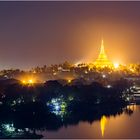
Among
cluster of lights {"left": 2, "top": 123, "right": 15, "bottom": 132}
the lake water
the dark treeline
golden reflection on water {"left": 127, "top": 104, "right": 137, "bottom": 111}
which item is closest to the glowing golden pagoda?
the dark treeline

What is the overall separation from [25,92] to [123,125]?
195 inches

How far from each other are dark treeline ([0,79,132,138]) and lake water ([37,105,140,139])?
0.40 meters

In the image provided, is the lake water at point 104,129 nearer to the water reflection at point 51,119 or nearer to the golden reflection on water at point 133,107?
the water reflection at point 51,119

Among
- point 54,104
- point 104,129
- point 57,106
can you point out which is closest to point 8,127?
point 104,129

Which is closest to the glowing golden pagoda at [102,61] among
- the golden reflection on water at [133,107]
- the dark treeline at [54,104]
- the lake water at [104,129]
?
the dark treeline at [54,104]

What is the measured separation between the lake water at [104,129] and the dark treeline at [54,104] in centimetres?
40

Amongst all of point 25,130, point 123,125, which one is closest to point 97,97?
point 123,125

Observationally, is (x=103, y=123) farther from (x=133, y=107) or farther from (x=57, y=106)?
(x=133, y=107)

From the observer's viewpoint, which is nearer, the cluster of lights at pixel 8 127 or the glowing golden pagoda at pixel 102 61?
the cluster of lights at pixel 8 127

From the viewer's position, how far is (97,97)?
27219mm

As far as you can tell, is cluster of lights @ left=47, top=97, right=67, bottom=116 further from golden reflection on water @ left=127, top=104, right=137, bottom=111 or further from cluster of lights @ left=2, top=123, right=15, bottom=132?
cluster of lights @ left=2, top=123, right=15, bottom=132

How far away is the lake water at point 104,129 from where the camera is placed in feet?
61.7

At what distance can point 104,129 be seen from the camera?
65.9 ft

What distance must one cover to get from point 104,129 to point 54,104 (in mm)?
4887
